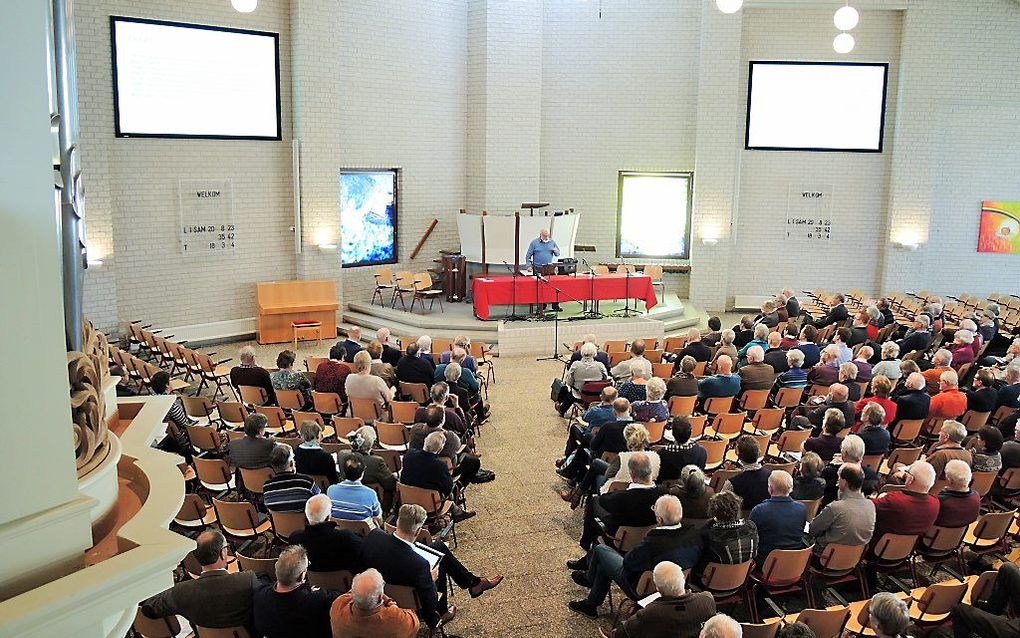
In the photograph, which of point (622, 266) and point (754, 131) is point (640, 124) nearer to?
point (754, 131)

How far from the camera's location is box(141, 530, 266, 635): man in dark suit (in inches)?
185

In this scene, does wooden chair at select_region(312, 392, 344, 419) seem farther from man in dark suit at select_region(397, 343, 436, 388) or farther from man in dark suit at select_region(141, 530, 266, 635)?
man in dark suit at select_region(141, 530, 266, 635)

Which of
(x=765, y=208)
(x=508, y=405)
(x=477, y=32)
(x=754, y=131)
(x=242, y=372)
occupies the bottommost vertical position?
(x=508, y=405)

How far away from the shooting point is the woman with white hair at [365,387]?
8.92 m

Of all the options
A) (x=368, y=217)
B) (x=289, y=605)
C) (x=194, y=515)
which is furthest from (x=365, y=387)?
(x=368, y=217)

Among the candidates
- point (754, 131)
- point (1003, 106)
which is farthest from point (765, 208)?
point (1003, 106)

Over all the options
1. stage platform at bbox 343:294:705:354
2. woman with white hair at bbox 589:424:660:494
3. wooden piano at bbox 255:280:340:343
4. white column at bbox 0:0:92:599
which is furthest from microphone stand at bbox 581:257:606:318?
white column at bbox 0:0:92:599

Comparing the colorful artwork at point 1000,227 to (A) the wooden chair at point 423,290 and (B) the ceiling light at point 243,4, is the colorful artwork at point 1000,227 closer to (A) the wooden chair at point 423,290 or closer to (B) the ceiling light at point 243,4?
(A) the wooden chair at point 423,290

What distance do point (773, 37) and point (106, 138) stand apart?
40.4ft

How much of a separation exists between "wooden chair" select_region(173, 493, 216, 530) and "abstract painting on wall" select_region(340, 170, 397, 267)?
9824mm

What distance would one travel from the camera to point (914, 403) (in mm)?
8562

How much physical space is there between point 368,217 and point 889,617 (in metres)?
13.4

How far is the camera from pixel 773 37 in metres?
17.5

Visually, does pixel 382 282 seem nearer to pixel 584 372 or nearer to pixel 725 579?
pixel 584 372
